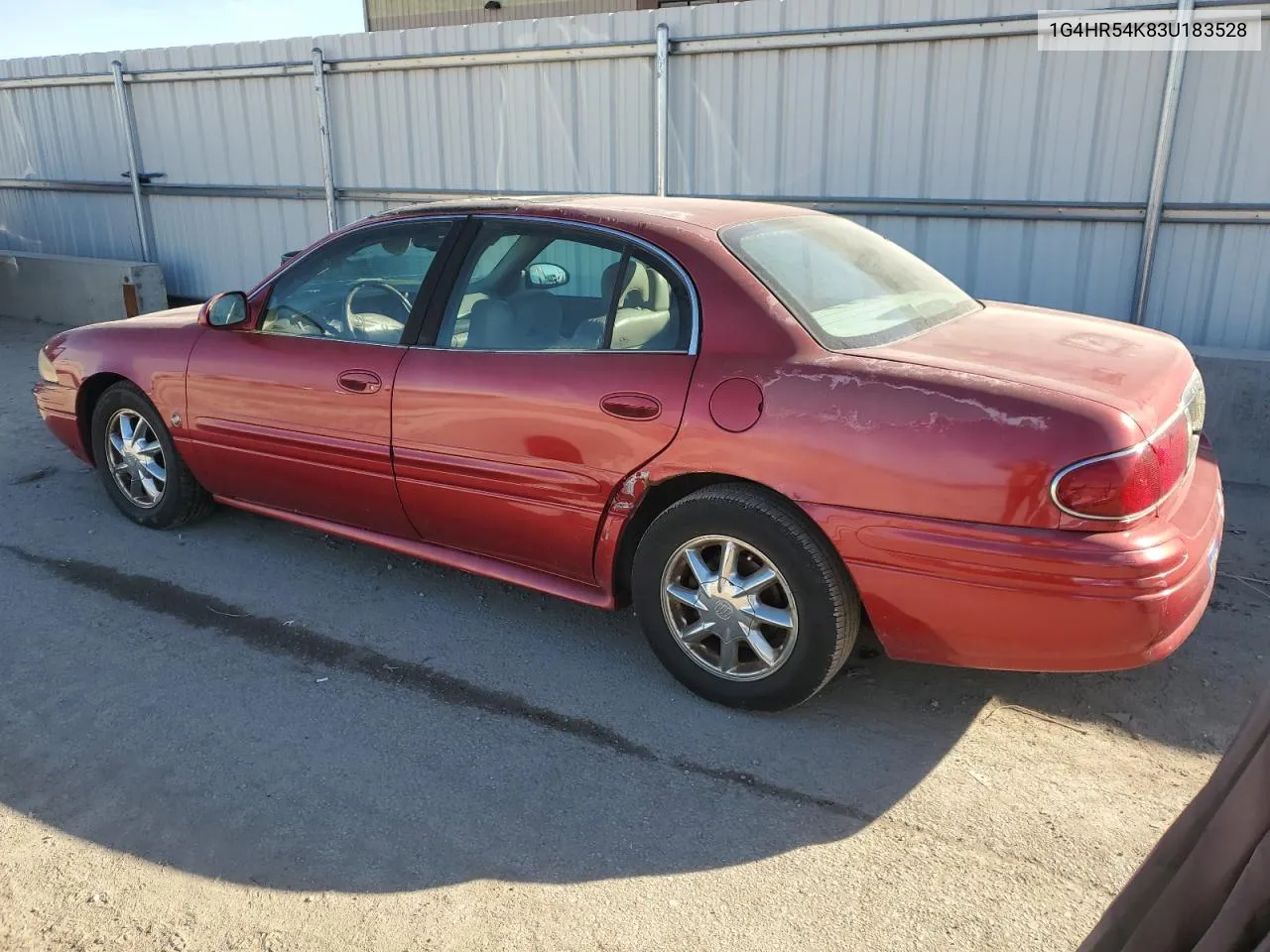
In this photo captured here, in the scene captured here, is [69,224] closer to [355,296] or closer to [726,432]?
[355,296]

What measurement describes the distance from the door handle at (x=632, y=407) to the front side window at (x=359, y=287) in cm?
107

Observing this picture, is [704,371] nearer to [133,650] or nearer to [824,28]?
[133,650]

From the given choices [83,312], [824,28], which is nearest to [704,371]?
[824,28]

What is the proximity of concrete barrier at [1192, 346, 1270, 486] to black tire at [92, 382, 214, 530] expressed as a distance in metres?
5.42

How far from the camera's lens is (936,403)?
2.88 m

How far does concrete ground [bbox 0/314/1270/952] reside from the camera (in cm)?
254

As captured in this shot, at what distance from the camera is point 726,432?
320cm

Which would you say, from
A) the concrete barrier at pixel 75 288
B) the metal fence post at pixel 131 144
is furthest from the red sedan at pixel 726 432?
the metal fence post at pixel 131 144

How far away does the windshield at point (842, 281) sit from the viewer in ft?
11.0

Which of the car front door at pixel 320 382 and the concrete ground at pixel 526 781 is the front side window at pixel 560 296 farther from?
the concrete ground at pixel 526 781

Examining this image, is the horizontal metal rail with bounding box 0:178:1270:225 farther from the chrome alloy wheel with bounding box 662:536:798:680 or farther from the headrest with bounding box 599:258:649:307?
the chrome alloy wheel with bounding box 662:536:798:680

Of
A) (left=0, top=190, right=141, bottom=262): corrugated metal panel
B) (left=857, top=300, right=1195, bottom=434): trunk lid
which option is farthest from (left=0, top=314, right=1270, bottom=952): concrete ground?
(left=0, top=190, right=141, bottom=262): corrugated metal panel

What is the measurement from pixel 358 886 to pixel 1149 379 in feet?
8.83

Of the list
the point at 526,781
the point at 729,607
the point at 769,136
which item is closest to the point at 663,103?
the point at 769,136
